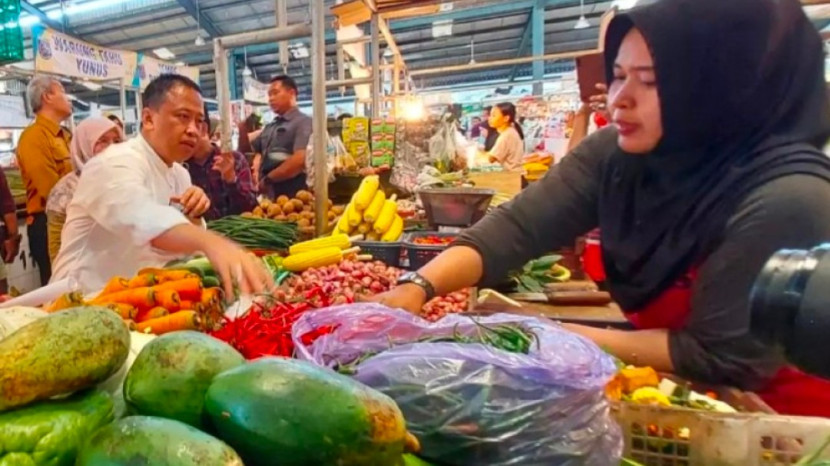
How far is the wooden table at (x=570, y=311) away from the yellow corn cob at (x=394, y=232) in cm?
99

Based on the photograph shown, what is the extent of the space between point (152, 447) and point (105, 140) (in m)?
4.12

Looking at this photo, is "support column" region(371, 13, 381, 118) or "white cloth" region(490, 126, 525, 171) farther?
"white cloth" region(490, 126, 525, 171)

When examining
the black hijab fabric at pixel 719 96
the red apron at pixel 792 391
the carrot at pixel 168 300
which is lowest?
the red apron at pixel 792 391

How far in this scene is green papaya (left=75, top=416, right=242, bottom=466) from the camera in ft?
1.74

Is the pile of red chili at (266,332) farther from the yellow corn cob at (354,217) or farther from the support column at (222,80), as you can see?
the support column at (222,80)

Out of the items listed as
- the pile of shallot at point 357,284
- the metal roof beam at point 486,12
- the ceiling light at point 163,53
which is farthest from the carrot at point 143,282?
the ceiling light at point 163,53

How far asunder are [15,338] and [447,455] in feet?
1.84

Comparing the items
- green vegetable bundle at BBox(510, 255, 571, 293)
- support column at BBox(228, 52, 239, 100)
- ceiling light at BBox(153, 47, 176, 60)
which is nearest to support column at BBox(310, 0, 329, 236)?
green vegetable bundle at BBox(510, 255, 571, 293)

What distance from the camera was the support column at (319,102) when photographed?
2.63 metres

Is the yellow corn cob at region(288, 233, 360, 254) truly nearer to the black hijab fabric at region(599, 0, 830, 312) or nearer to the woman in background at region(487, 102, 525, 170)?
the black hijab fabric at region(599, 0, 830, 312)

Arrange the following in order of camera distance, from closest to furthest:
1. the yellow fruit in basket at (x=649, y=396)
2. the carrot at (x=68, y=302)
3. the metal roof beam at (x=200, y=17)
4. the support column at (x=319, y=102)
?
the yellow fruit in basket at (x=649, y=396) → the carrot at (x=68, y=302) → the support column at (x=319, y=102) → the metal roof beam at (x=200, y=17)

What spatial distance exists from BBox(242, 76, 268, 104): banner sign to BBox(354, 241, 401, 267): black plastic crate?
6646 mm

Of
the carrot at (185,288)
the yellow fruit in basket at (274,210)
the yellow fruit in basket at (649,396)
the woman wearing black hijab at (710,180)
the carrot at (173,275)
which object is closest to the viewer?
the yellow fruit in basket at (649,396)

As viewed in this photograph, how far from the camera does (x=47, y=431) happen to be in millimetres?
599
